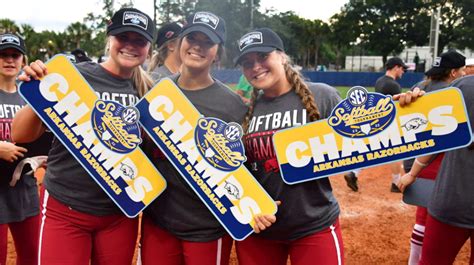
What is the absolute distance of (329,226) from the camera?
7.22 feet

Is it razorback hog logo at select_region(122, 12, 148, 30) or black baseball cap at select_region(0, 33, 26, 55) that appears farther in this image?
black baseball cap at select_region(0, 33, 26, 55)

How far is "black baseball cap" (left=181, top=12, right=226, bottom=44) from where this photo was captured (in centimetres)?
212

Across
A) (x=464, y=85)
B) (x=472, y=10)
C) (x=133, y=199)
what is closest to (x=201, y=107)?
(x=133, y=199)

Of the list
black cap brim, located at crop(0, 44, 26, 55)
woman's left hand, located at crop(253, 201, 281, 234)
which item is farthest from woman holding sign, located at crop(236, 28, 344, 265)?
black cap brim, located at crop(0, 44, 26, 55)

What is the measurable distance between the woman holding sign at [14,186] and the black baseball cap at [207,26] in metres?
1.38

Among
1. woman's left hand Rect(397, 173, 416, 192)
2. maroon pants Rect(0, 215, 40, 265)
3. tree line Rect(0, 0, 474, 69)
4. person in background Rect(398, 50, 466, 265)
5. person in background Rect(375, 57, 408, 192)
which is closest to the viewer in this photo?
woman's left hand Rect(397, 173, 416, 192)

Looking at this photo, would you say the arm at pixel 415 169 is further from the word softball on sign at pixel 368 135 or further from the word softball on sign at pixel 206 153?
the word softball on sign at pixel 206 153

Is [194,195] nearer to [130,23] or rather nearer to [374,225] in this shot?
[130,23]

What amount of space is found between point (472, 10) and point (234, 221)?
130 feet

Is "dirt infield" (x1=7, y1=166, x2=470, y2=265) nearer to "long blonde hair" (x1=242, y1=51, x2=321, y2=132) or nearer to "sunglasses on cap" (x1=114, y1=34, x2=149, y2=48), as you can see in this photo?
"long blonde hair" (x1=242, y1=51, x2=321, y2=132)

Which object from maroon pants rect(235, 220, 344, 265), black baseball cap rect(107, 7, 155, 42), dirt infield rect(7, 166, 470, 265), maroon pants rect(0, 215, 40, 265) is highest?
black baseball cap rect(107, 7, 155, 42)

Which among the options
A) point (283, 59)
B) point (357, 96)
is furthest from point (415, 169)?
point (283, 59)

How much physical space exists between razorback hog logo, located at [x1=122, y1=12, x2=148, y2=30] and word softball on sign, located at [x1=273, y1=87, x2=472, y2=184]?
862mm

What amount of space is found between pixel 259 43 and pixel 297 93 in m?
0.32
